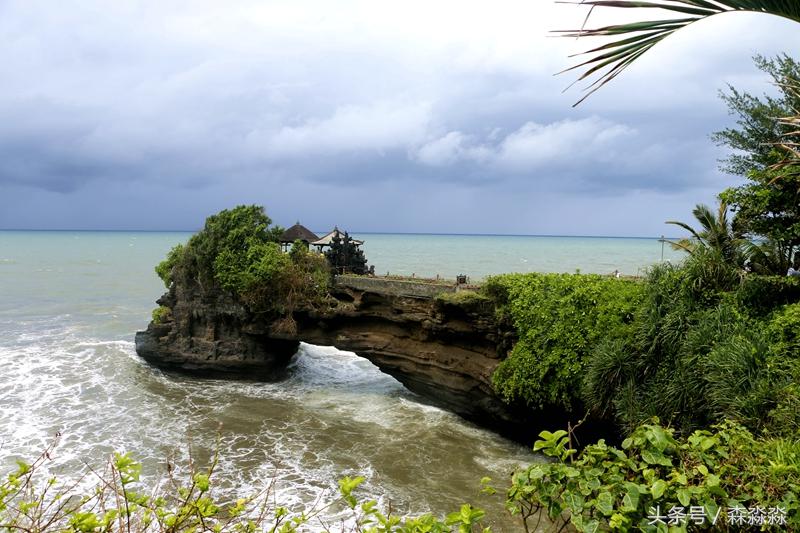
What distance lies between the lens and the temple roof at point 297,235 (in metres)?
18.4

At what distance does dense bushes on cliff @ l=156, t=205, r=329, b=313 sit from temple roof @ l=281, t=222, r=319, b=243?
300 millimetres

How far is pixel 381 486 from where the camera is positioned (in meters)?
10.5

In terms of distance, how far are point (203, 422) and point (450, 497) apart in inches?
298

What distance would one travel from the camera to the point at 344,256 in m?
18.5

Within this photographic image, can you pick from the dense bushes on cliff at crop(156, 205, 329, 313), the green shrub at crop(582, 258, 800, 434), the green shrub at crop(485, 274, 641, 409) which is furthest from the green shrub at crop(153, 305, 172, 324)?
the green shrub at crop(582, 258, 800, 434)

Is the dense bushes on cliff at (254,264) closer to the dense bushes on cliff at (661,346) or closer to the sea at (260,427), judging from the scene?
the sea at (260,427)

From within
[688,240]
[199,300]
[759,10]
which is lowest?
[199,300]

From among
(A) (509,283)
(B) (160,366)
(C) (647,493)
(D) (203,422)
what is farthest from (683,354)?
(B) (160,366)

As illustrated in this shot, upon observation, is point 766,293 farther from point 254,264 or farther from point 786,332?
point 254,264

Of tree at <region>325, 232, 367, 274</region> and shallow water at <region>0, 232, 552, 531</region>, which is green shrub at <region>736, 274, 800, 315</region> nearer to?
shallow water at <region>0, 232, 552, 531</region>

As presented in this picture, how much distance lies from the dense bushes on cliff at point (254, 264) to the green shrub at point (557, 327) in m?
Answer: 7.35

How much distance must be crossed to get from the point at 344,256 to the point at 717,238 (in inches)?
460

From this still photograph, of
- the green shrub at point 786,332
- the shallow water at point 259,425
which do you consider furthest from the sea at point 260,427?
the green shrub at point 786,332

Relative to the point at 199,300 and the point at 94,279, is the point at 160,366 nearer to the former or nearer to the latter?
the point at 199,300
